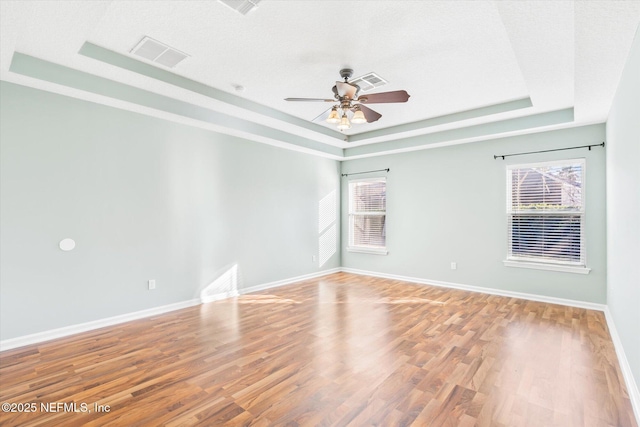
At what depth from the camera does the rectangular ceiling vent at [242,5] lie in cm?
216

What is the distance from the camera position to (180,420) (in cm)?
195

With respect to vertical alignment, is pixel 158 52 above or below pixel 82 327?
above

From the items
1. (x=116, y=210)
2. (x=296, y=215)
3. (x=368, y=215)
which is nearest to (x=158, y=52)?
(x=116, y=210)

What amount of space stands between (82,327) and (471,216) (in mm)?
5551

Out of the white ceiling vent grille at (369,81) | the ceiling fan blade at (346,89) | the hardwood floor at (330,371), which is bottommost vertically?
the hardwood floor at (330,371)

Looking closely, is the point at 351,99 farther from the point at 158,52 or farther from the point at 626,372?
the point at 626,372

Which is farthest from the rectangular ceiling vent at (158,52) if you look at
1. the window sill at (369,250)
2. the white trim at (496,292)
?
the white trim at (496,292)

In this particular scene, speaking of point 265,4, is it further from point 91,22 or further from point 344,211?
point 344,211

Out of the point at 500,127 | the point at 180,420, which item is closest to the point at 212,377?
the point at 180,420

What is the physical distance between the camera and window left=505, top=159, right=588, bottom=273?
436 centimetres

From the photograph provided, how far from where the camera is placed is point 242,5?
2211 mm

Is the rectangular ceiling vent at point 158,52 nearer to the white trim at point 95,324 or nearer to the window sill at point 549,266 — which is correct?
the white trim at point 95,324

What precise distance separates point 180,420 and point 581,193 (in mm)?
5263

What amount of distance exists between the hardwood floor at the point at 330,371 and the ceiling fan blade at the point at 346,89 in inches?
96.9
